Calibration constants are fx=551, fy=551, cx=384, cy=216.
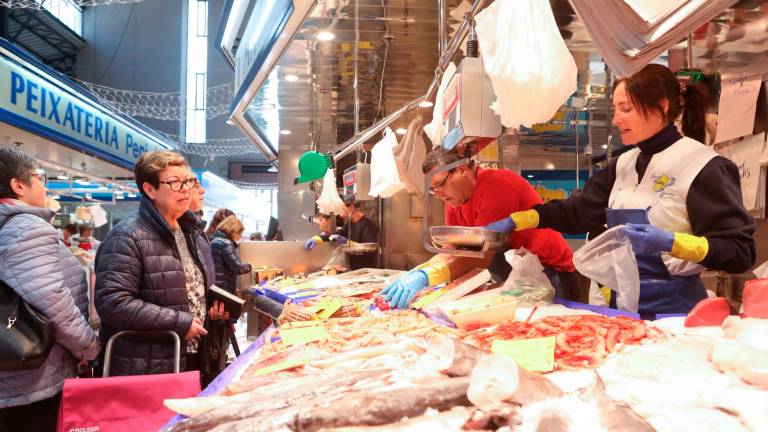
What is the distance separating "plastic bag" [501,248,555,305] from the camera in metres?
2.65

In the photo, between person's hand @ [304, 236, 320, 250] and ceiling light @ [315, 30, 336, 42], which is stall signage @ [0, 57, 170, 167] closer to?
ceiling light @ [315, 30, 336, 42]

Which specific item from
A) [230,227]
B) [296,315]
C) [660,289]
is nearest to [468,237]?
[660,289]

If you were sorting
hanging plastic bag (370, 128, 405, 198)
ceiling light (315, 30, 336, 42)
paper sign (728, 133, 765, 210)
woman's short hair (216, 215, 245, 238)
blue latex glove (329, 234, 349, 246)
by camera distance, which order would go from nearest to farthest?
paper sign (728, 133, 765, 210)
hanging plastic bag (370, 128, 405, 198)
ceiling light (315, 30, 336, 42)
woman's short hair (216, 215, 245, 238)
blue latex glove (329, 234, 349, 246)

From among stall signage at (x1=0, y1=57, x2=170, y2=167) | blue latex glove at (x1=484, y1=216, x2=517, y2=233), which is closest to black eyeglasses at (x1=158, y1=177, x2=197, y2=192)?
blue latex glove at (x1=484, y1=216, x2=517, y2=233)

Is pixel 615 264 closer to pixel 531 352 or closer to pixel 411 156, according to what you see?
pixel 531 352

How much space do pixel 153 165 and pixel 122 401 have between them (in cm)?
153

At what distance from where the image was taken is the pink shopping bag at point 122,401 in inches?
85.4

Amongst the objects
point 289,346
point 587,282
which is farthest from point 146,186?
point 587,282

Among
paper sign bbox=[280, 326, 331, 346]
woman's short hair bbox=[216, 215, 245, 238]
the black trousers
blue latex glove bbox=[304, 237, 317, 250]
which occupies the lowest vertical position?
the black trousers

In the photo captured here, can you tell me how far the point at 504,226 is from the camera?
296 centimetres

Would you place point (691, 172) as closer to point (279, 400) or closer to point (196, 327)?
point (279, 400)

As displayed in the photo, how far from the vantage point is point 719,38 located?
152 inches

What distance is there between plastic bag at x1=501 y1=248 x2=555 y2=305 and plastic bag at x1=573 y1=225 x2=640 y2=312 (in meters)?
0.27

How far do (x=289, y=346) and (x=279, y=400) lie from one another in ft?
2.71
